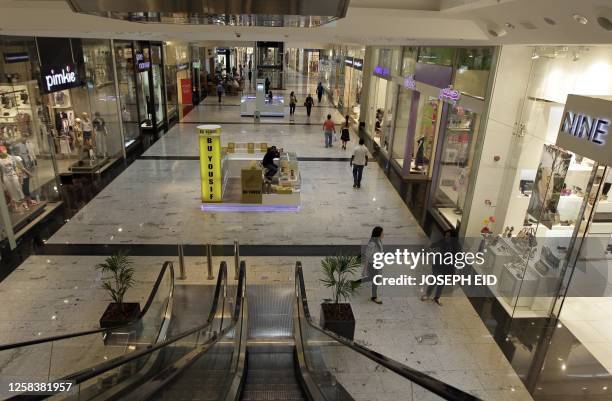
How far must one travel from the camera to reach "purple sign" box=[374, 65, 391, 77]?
48.4 feet

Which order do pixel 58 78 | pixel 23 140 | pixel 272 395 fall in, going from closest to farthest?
pixel 272 395 < pixel 23 140 < pixel 58 78

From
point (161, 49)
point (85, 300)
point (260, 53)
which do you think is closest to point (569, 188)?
point (85, 300)

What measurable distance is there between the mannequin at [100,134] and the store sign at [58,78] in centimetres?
149

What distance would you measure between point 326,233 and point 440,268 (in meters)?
2.57

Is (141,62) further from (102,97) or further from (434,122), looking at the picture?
(434,122)

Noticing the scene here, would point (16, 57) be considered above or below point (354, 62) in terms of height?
below

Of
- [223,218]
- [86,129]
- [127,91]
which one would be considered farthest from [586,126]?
[127,91]

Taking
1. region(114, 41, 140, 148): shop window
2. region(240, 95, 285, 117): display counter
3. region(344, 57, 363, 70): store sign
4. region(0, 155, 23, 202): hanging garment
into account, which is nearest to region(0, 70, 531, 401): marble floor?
region(0, 155, 23, 202): hanging garment

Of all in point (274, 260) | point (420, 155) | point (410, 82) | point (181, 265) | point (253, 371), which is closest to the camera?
point (253, 371)

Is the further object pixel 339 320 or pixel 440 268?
pixel 440 268

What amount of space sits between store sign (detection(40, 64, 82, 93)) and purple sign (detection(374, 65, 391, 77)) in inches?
390

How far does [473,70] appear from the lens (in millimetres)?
8000

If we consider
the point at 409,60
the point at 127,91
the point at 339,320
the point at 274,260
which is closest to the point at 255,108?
the point at 127,91

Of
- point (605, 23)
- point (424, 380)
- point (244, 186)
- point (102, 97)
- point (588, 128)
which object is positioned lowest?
point (244, 186)
